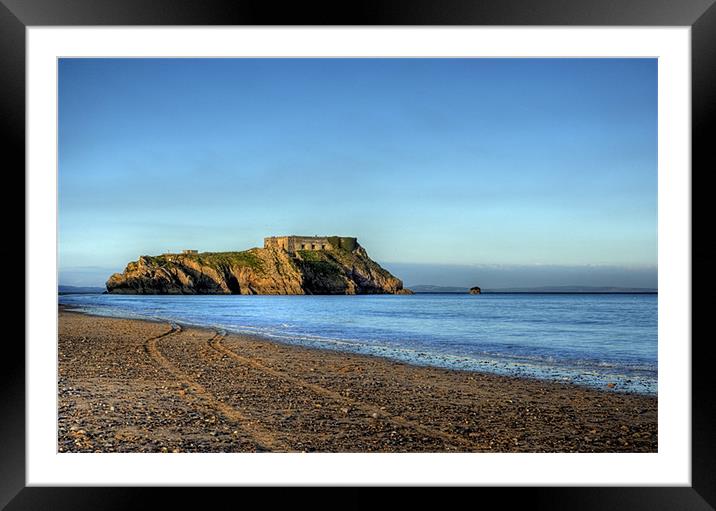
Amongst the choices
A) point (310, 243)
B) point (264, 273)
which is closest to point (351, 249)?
point (310, 243)

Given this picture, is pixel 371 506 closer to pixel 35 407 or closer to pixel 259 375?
pixel 35 407

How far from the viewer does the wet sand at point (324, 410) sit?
3.85 m

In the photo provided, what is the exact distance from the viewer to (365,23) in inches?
95.5

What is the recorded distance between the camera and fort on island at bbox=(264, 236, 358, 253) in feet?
198

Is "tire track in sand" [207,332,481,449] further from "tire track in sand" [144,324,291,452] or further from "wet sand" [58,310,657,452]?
"tire track in sand" [144,324,291,452]

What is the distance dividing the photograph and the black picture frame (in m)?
0.46

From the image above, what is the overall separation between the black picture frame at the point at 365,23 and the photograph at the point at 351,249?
462 mm

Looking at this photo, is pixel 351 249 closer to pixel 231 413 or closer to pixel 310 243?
pixel 310 243

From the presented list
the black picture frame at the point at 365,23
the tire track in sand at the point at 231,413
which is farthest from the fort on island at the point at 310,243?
the black picture frame at the point at 365,23

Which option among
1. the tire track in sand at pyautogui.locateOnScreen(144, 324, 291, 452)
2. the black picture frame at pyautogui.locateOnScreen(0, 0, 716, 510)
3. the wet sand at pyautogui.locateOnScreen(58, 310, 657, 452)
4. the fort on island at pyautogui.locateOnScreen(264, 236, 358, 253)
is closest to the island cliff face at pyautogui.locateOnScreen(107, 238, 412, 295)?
the fort on island at pyautogui.locateOnScreen(264, 236, 358, 253)

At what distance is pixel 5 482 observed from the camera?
242cm

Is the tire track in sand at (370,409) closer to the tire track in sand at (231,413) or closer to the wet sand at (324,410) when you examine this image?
the wet sand at (324,410)

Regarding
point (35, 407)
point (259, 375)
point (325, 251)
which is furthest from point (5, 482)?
point (325, 251)

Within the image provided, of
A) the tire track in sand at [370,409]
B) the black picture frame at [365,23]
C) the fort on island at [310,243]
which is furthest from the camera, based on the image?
the fort on island at [310,243]
